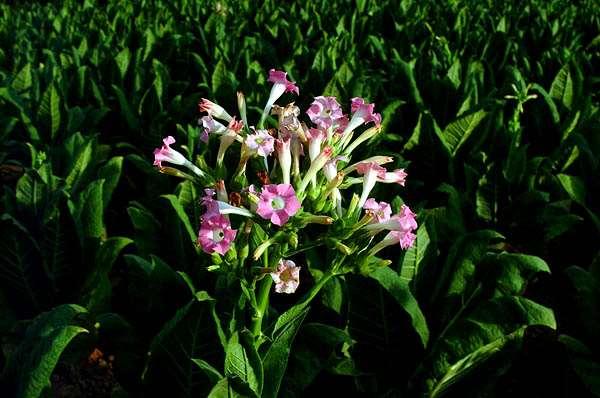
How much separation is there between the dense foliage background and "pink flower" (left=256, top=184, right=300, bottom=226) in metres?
0.46

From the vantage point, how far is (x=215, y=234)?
1324mm

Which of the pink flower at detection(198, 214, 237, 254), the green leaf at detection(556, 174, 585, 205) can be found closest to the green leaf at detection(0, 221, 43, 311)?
the pink flower at detection(198, 214, 237, 254)

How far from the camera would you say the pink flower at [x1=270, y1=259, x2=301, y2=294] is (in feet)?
4.66

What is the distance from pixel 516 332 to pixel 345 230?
0.65 m

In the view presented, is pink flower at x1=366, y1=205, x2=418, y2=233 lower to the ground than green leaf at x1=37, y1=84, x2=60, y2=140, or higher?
higher

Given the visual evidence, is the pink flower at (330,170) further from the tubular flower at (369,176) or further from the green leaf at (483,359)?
the green leaf at (483,359)

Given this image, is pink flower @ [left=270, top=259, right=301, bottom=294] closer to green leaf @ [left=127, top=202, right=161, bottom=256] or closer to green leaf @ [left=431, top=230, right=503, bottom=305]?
green leaf @ [left=431, top=230, right=503, bottom=305]

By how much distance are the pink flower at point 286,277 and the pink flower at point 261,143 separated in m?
0.23

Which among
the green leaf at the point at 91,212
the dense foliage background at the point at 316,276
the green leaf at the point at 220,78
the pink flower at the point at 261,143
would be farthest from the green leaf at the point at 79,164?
the pink flower at the point at 261,143

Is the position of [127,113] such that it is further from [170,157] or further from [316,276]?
[170,157]

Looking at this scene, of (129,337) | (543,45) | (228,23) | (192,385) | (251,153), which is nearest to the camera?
(251,153)

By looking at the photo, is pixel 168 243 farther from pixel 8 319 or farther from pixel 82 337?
pixel 8 319

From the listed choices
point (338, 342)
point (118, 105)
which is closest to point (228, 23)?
point (118, 105)

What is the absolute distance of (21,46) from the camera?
14.5 feet
